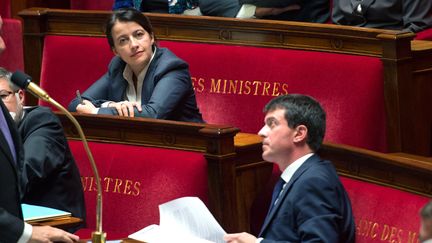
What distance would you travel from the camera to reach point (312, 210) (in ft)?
4.13

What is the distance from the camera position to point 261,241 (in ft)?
4.19

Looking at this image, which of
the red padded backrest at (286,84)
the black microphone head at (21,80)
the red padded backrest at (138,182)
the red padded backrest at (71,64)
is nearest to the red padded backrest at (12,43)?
the red padded backrest at (71,64)

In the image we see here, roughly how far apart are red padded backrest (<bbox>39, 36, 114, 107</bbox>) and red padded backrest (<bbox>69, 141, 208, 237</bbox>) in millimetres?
416

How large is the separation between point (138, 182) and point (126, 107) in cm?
18

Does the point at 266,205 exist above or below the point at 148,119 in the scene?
below

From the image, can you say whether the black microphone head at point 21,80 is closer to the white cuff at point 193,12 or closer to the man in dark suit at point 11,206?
the man in dark suit at point 11,206

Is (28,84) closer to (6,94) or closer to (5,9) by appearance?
(6,94)

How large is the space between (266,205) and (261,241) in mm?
411

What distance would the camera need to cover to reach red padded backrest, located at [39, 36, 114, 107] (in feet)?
6.93

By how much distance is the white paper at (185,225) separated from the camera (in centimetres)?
130

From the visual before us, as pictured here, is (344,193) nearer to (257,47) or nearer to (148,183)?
(148,183)

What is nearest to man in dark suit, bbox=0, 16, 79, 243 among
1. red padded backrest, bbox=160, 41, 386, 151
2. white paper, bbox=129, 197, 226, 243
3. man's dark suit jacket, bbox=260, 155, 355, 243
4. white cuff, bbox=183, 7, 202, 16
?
white paper, bbox=129, 197, 226, 243

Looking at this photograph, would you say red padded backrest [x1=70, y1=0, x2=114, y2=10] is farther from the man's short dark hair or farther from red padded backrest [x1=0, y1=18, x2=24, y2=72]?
the man's short dark hair

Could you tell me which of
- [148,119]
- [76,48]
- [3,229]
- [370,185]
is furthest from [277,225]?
[76,48]
